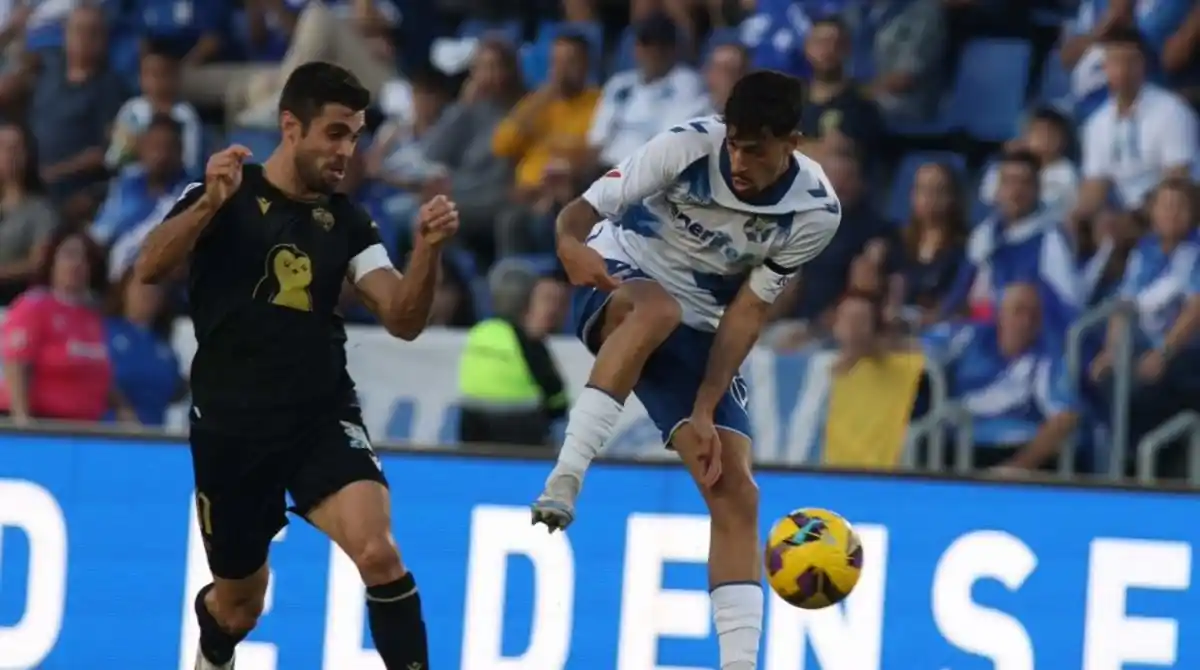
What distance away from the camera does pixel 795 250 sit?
929cm

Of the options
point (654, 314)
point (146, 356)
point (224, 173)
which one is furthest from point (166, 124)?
point (224, 173)

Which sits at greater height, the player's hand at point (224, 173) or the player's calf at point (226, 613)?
the player's hand at point (224, 173)

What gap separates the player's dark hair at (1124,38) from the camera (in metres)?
14.0

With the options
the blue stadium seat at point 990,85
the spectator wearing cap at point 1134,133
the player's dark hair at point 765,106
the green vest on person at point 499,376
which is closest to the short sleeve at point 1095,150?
the spectator wearing cap at point 1134,133

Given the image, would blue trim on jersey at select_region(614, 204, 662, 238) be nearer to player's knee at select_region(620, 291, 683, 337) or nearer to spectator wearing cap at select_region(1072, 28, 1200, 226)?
player's knee at select_region(620, 291, 683, 337)

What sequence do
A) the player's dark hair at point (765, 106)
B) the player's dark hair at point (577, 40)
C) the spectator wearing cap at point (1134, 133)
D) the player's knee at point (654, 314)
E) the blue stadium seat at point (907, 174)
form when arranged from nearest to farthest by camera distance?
the player's dark hair at point (765, 106) < the player's knee at point (654, 314) < the spectator wearing cap at point (1134, 133) < the blue stadium seat at point (907, 174) < the player's dark hair at point (577, 40)

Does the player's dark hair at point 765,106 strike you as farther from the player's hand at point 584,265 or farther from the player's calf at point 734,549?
the player's calf at point 734,549

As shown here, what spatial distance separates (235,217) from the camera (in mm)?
8742

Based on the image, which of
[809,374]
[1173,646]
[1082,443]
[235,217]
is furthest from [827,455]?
[235,217]

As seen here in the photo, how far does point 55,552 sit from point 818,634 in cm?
345

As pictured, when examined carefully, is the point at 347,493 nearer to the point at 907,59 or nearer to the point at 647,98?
the point at 647,98

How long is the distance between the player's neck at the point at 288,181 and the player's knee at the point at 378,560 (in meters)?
1.19

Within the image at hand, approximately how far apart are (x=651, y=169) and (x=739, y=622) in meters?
1.69

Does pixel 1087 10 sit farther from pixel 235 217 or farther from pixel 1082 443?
pixel 235 217
